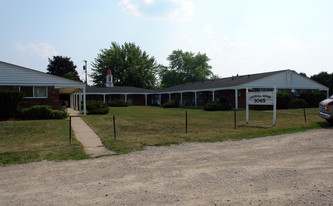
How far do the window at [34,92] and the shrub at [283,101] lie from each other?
23326mm

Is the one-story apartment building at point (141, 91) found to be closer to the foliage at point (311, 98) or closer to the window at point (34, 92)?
the window at point (34, 92)

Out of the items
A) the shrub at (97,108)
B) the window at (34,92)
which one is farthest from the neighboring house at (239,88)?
the window at (34,92)

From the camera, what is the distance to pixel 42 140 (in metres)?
9.20

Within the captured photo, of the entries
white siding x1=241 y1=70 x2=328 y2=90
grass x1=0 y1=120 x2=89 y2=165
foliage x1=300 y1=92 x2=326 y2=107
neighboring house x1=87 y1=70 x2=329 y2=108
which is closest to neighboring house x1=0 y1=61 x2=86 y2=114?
grass x1=0 y1=120 x2=89 y2=165

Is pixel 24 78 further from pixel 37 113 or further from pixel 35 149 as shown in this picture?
pixel 35 149

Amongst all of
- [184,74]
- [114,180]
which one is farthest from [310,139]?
[184,74]

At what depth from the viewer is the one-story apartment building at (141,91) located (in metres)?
20.0

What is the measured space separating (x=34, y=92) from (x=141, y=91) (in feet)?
88.7

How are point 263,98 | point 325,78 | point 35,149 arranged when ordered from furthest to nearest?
point 325,78
point 263,98
point 35,149

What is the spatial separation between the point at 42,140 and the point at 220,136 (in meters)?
6.68

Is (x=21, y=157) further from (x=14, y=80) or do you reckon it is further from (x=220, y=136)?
(x=14, y=80)

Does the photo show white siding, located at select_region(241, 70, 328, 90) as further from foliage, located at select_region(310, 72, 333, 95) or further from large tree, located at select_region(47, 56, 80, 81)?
large tree, located at select_region(47, 56, 80, 81)

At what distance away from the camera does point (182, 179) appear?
15.6ft

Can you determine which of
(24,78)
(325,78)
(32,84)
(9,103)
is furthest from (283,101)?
(325,78)
